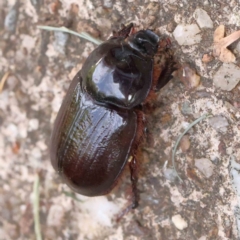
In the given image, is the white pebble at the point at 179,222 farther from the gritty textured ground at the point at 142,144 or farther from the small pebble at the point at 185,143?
the small pebble at the point at 185,143


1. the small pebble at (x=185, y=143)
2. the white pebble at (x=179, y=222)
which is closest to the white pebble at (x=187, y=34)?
the small pebble at (x=185, y=143)

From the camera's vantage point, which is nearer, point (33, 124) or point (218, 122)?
point (218, 122)

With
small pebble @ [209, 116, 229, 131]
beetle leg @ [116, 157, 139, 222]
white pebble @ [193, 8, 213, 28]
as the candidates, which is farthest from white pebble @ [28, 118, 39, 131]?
white pebble @ [193, 8, 213, 28]

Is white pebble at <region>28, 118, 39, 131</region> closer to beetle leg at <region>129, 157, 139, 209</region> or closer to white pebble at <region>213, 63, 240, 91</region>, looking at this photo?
beetle leg at <region>129, 157, 139, 209</region>

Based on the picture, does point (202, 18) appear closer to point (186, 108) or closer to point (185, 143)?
point (186, 108)

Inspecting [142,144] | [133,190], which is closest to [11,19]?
[142,144]

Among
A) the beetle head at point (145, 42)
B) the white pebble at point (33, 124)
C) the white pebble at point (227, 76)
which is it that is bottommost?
the white pebble at point (33, 124)

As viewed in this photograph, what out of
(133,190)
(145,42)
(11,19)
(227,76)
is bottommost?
(133,190)
